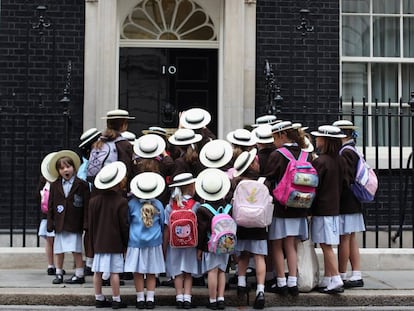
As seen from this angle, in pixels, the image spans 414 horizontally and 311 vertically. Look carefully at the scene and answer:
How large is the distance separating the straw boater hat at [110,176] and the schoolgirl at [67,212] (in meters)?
0.91

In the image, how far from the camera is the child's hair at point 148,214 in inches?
292

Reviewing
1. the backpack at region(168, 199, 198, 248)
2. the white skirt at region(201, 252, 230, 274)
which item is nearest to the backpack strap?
the backpack at region(168, 199, 198, 248)

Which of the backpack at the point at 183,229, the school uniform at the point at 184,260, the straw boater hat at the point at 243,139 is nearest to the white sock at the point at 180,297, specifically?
the school uniform at the point at 184,260

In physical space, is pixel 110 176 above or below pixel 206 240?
above

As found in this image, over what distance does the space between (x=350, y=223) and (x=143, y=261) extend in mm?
2481

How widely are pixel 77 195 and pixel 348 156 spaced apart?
10.5 feet

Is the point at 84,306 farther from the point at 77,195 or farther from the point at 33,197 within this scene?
the point at 33,197

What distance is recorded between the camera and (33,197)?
1106 centimetres

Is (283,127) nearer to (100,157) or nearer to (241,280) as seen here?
(241,280)

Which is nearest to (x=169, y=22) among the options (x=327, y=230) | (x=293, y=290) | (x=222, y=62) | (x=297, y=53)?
(x=222, y=62)

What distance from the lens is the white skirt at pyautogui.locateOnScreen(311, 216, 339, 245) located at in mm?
7977

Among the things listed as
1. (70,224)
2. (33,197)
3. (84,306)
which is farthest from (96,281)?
(33,197)

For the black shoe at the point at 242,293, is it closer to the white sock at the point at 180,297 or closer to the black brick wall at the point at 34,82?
the white sock at the point at 180,297

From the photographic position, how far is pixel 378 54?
12133 mm
